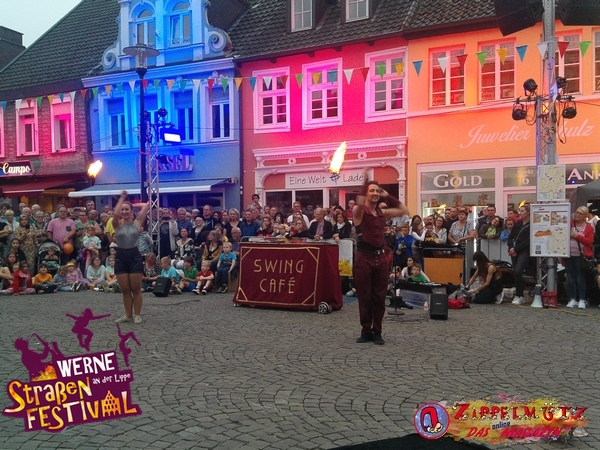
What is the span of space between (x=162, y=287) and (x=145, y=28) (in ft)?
44.2

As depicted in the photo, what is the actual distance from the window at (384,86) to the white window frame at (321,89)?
37.3 inches

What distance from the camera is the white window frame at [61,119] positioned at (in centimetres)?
2345

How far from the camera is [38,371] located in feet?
12.4

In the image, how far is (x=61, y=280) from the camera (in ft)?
46.3

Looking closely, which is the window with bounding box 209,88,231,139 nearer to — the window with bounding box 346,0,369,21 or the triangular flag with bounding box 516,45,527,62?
the window with bounding box 346,0,369,21

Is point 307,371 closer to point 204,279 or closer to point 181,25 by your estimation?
point 204,279

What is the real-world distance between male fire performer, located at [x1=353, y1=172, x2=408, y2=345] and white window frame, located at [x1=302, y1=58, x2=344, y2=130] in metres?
11.8

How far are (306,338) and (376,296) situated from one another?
1.10m

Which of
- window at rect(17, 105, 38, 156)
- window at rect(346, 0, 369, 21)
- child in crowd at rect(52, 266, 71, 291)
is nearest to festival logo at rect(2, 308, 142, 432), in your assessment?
child in crowd at rect(52, 266, 71, 291)

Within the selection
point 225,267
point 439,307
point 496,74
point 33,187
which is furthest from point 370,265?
point 33,187

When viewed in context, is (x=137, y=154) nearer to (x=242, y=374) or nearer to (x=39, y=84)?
(x=39, y=84)

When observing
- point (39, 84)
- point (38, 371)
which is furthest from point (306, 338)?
point (39, 84)

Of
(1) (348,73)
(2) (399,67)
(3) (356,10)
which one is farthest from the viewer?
(3) (356,10)

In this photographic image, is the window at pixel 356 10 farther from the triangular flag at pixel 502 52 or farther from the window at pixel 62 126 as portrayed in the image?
the window at pixel 62 126
